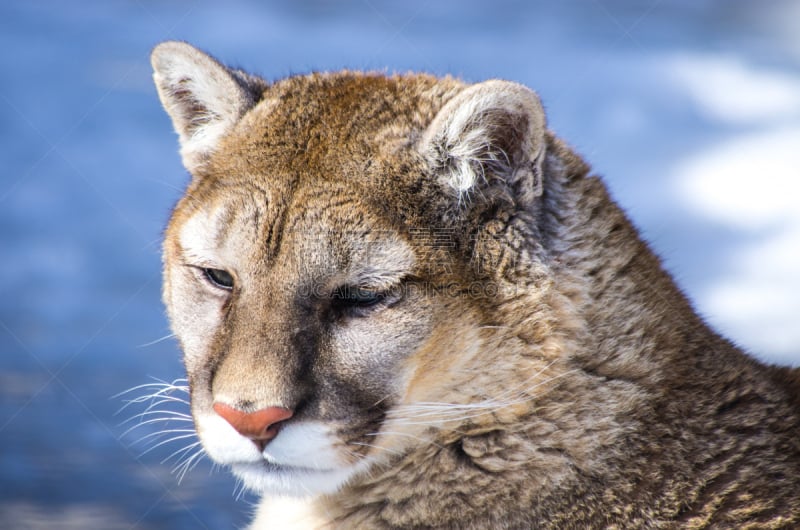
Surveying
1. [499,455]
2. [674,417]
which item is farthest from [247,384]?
[674,417]

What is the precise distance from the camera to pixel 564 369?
4.76 metres

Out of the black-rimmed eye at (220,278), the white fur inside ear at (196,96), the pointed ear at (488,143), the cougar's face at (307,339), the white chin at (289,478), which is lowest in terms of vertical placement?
the white chin at (289,478)


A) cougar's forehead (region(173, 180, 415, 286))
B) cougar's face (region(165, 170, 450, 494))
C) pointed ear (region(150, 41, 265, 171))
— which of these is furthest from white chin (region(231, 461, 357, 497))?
pointed ear (region(150, 41, 265, 171))

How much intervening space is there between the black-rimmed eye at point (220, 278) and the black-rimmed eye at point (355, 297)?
627mm

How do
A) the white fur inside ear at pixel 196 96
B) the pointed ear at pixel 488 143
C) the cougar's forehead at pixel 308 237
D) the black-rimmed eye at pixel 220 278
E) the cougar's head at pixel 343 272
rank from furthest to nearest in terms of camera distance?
the white fur inside ear at pixel 196 96 → the black-rimmed eye at pixel 220 278 → the pointed ear at pixel 488 143 → the cougar's forehead at pixel 308 237 → the cougar's head at pixel 343 272

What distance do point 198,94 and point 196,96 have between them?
0.04 m

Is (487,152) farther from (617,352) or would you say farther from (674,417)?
(674,417)

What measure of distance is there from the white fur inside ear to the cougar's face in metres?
0.89

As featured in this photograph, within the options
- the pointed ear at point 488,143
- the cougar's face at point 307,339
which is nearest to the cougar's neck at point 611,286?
the pointed ear at point 488,143

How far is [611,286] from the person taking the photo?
16.2ft

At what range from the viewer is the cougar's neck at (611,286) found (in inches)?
190

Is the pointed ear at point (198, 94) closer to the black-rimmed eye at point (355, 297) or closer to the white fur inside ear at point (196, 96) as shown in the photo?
the white fur inside ear at point (196, 96)

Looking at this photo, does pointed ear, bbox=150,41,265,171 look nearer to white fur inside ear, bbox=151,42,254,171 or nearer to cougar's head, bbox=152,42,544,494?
white fur inside ear, bbox=151,42,254,171

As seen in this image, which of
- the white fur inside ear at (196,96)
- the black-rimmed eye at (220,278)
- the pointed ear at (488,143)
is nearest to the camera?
the pointed ear at (488,143)
